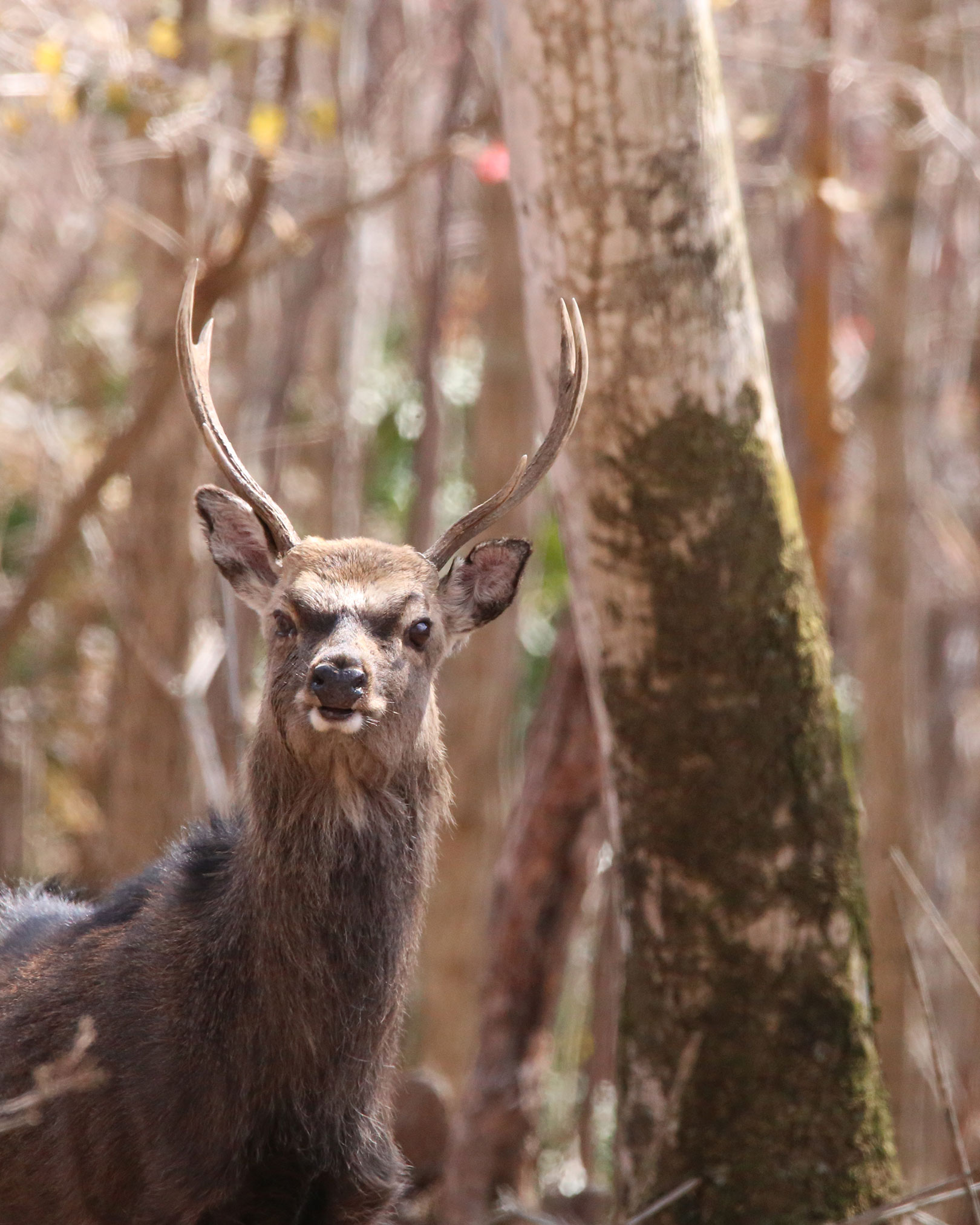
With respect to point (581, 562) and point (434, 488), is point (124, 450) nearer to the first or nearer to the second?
point (581, 562)

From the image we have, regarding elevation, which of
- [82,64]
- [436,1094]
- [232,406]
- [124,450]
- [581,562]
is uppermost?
[82,64]

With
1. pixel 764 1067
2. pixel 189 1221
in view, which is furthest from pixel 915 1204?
pixel 189 1221

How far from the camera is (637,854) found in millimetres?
4574

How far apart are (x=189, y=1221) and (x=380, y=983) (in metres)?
0.76

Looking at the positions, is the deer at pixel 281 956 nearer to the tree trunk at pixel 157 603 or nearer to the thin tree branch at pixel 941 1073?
the thin tree branch at pixel 941 1073

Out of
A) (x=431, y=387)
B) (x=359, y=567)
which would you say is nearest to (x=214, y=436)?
(x=359, y=567)

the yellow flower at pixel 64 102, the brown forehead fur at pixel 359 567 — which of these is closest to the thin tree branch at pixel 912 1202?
the brown forehead fur at pixel 359 567

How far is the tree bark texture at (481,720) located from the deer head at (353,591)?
4.61 m

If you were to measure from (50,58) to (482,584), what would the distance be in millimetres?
3346

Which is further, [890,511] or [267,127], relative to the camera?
[890,511]

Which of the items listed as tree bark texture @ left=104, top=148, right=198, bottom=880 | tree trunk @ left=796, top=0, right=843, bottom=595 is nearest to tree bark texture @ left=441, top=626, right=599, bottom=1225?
tree bark texture @ left=104, top=148, right=198, bottom=880

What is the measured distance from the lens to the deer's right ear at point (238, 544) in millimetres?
4473

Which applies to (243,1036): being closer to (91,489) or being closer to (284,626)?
(284,626)

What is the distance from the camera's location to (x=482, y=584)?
4.59 meters
